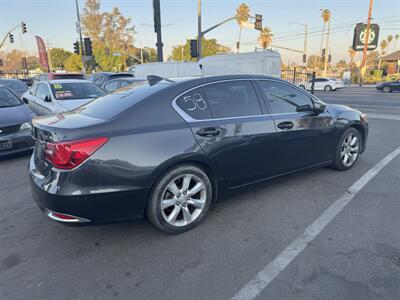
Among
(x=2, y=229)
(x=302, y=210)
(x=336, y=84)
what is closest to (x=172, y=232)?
(x=302, y=210)

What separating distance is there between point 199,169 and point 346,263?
1.58m

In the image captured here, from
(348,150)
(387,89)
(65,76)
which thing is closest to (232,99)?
(348,150)

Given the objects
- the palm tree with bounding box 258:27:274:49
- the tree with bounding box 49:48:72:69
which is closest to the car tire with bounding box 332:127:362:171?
the palm tree with bounding box 258:27:274:49

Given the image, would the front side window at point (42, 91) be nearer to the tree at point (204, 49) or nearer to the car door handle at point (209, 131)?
the car door handle at point (209, 131)

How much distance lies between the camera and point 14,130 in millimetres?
5473

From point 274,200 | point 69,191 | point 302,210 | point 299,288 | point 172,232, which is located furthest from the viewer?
point 274,200

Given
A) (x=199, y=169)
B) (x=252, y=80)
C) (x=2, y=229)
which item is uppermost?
(x=252, y=80)

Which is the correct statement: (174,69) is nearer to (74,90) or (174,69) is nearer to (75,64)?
(74,90)

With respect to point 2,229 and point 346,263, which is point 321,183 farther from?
point 2,229

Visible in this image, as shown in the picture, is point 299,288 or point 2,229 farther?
point 2,229

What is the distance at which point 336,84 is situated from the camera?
1086 inches

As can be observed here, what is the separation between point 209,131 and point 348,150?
2.85 metres

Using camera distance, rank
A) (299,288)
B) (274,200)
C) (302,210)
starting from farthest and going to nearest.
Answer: (274,200) → (302,210) → (299,288)

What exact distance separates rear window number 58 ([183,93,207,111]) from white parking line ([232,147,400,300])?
5.41 feet
